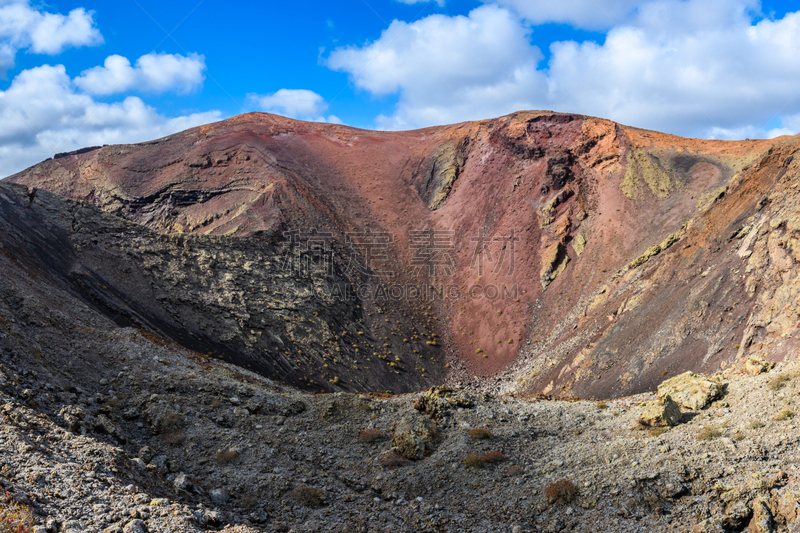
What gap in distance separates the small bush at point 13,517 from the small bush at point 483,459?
10.0m

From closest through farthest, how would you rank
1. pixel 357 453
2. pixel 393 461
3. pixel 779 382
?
pixel 393 461 → pixel 779 382 → pixel 357 453

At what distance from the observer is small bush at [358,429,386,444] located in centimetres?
1446

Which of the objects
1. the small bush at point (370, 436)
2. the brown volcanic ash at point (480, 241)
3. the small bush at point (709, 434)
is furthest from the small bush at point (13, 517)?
the brown volcanic ash at point (480, 241)

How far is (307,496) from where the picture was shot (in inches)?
436

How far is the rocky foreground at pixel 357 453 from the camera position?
9008 mm

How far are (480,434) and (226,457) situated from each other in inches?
307

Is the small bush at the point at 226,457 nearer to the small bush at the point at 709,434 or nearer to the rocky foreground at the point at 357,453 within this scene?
the rocky foreground at the point at 357,453

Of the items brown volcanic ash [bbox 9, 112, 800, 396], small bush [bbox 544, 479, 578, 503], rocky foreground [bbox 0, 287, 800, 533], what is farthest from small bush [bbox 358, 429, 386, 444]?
brown volcanic ash [bbox 9, 112, 800, 396]

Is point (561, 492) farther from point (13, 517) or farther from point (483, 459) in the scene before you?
point (13, 517)

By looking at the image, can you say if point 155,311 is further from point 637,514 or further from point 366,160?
point 366,160

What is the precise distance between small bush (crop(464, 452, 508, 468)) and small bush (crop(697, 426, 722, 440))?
536 cm

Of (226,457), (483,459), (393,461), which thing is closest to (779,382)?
(483,459)

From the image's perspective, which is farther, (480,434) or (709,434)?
(480,434)

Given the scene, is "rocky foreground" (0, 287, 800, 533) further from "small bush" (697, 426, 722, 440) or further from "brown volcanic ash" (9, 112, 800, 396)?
"brown volcanic ash" (9, 112, 800, 396)
